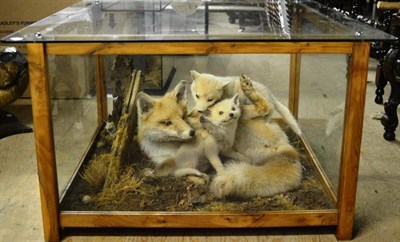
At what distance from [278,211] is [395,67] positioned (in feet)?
3.50

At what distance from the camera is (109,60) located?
151cm

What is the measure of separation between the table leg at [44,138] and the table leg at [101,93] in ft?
0.81

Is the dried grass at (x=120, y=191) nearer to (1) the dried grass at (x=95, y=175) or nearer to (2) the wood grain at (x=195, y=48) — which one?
(1) the dried grass at (x=95, y=175)

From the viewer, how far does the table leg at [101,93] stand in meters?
1.67

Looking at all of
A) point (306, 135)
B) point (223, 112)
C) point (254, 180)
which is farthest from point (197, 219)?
point (306, 135)

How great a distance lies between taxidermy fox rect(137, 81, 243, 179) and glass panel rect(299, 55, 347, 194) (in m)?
0.26

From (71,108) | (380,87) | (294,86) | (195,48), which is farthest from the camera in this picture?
(380,87)

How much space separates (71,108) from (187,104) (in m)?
0.35

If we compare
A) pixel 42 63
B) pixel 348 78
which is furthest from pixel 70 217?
pixel 348 78

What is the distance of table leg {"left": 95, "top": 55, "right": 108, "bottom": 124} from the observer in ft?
5.47

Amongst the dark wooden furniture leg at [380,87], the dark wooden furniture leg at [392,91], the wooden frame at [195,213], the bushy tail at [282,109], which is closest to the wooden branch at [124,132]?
the wooden frame at [195,213]

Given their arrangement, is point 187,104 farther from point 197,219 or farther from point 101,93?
point 101,93

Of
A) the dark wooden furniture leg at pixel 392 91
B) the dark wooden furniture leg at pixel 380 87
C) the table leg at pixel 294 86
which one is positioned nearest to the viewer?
the table leg at pixel 294 86

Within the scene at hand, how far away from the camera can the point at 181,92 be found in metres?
1.48
